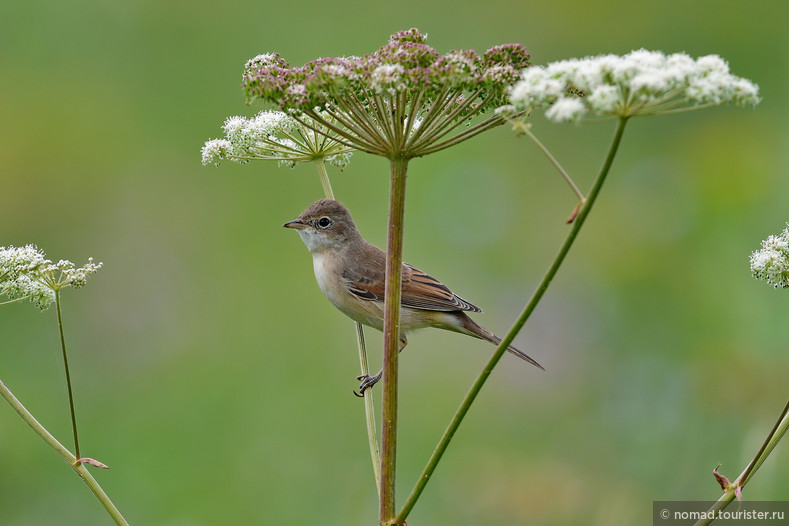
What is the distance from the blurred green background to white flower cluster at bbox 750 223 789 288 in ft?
6.78

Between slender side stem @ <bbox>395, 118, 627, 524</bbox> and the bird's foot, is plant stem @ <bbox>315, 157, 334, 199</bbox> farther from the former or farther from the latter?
slender side stem @ <bbox>395, 118, 627, 524</bbox>

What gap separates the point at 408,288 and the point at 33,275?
8.44 feet

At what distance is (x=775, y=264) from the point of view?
8.13 ft

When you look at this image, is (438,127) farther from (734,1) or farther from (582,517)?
(734,1)

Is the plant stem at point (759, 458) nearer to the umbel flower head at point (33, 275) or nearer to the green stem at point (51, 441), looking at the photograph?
the green stem at point (51, 441)

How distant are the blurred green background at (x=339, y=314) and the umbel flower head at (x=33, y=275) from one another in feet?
8.75

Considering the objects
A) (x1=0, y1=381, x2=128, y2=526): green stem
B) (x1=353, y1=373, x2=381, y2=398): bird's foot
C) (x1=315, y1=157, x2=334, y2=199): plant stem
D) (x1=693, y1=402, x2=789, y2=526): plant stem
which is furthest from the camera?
(x1=315, y1=157, x2=334, y2=199): plant stem

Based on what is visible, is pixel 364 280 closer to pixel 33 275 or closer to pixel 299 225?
pixel 299 225

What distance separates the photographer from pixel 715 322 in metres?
6.18

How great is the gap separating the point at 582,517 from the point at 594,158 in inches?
170

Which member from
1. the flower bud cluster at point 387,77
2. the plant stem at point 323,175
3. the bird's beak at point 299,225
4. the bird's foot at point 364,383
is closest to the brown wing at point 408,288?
the bird's beak at point 299,225

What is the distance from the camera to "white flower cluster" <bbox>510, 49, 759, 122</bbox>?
2004 millimetres

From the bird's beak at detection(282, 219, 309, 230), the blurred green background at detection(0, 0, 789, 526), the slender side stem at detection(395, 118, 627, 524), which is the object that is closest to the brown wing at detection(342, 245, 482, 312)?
the bird's beak at detection(282, 219, 309, 230)

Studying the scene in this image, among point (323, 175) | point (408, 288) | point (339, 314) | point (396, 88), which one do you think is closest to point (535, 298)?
point (396, 88)
